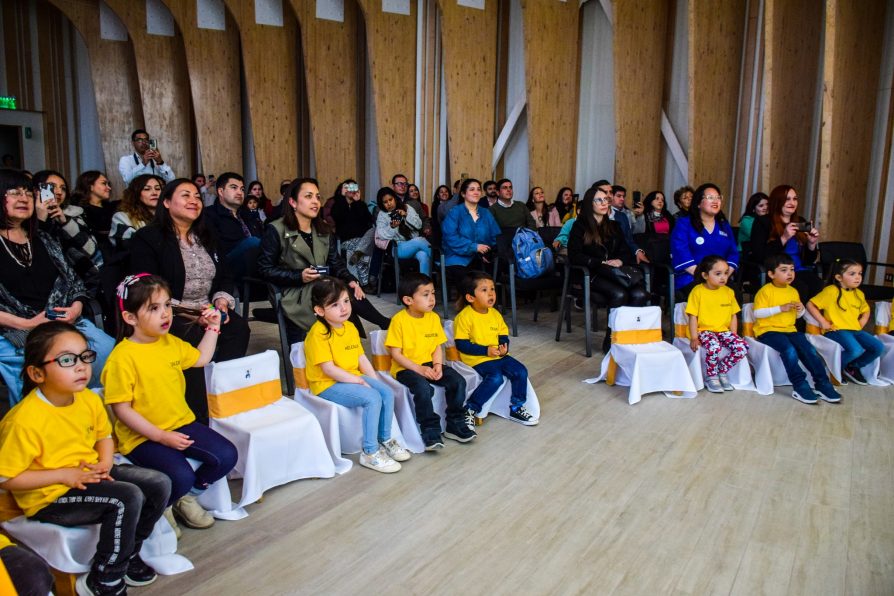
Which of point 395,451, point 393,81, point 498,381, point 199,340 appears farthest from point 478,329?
point 393,81

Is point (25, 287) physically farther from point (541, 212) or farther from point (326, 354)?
point (541, 212)

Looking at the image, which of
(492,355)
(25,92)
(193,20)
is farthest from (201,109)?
(492,355)

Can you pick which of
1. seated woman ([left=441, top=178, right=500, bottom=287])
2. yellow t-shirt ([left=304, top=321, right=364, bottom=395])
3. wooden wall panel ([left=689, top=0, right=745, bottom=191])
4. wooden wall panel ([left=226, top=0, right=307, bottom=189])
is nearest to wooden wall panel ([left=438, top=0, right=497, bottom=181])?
wooden wall panel ([left=226, top=0, right=307, bottom=189])

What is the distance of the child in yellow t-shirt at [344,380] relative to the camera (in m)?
3.10

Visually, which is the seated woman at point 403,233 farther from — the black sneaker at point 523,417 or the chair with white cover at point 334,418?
the chair with white cover at point 334,418

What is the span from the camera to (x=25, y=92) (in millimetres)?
12781

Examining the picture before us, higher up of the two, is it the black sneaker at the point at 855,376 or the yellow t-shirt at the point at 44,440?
the yellow t-shirt at the point at 44,440

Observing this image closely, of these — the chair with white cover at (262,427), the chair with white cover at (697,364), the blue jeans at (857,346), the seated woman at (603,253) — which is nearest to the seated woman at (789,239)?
the blue jeans at (857,346)

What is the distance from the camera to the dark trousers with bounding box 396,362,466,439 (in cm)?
331

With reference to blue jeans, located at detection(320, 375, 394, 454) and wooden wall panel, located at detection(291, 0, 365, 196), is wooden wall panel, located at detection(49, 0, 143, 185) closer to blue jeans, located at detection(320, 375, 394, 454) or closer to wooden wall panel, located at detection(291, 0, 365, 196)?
wooden wall panel, located at detection(291, 0, 365, 196)

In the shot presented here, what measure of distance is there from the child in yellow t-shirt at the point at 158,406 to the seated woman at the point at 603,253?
335 centimetres

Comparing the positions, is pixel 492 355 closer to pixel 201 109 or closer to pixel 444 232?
pixel 444 232

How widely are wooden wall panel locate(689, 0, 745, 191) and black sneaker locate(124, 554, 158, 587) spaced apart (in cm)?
686

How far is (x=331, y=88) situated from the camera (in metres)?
10.4
